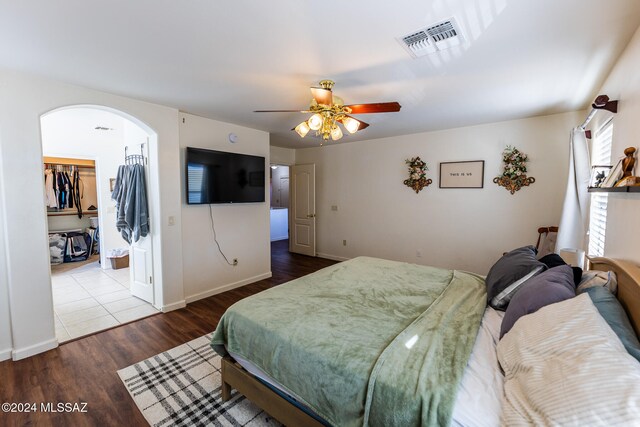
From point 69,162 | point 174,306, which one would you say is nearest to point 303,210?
point 174,306

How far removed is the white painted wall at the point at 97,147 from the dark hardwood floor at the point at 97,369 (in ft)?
9.84

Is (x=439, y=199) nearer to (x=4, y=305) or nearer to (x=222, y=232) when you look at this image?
(x=222, y=232)

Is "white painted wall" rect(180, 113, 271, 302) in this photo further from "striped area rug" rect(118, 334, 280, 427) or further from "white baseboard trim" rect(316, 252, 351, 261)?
"white baseboard trim" rect(316, 252, 351, 261)

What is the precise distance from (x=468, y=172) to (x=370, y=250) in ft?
7.06

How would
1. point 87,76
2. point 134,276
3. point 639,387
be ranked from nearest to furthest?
point 639,387, point 87,76, point 134,276

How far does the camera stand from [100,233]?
5.16m

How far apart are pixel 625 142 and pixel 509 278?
1.17 metres

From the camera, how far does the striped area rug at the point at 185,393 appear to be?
1.84 meters

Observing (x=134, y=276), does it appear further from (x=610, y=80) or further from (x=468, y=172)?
(x=610, y=80)

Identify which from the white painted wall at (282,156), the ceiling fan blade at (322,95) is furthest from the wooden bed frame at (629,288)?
the white painted wall at (282,156)

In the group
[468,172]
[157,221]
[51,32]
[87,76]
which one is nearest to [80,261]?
[157,221]

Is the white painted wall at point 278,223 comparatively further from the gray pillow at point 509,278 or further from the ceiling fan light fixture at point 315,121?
the gray pillow at point 509,278

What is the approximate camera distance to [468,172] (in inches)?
166

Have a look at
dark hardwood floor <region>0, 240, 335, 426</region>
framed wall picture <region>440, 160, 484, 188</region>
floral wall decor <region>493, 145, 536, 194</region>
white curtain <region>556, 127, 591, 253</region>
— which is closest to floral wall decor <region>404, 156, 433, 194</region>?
framed wall picture <region>440, 160, 484, 188</region>
